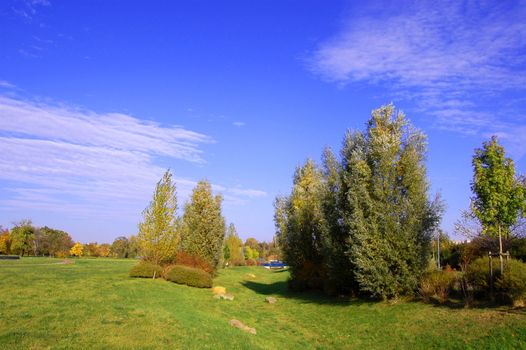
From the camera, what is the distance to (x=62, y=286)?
19.7 metres

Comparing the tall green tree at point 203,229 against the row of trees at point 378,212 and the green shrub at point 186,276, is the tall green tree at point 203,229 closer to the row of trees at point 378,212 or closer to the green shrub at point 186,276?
the green shrub at point 186,276

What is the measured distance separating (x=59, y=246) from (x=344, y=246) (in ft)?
241

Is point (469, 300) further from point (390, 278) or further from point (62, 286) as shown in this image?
point (62, 286)

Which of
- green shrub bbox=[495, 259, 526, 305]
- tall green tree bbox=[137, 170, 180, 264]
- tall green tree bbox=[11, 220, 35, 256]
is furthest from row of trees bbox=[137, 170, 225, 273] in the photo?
tall green tree bbox=[11, 220, 35, 256]

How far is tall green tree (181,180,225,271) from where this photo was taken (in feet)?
110

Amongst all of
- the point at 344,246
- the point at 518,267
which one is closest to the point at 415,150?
the point at 344,246

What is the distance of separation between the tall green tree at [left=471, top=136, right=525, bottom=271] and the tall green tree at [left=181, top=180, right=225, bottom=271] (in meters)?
20.4

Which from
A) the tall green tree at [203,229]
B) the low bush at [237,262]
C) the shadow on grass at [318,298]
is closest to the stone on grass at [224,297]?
the shadow on grass at [318,298]

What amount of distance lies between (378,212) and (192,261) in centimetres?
1626

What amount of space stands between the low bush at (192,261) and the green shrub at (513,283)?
20885 mm

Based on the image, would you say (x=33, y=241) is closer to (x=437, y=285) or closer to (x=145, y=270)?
(x=145, y=270)

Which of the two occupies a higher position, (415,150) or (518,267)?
(415,150)

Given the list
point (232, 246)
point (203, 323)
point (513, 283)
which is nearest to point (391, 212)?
point (513, 283)

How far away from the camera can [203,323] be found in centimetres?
1552
